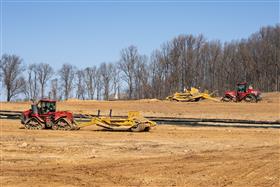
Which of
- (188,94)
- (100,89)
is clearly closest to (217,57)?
(100,89)

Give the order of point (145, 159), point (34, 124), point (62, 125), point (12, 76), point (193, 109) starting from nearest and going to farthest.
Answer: point (145, 159), point (62, 125), point (34, 124), point (193, 109), point (12, 76)

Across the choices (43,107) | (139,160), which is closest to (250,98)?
(43,107)

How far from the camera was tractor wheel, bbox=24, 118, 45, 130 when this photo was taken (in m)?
31.8

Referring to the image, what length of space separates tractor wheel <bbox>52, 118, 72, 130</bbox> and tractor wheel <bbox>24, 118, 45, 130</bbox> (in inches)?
34.0

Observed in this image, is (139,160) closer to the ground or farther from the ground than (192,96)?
closer to the ground

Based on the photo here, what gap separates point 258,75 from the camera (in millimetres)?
103375

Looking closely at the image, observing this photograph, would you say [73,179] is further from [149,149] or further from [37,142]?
[37,142]

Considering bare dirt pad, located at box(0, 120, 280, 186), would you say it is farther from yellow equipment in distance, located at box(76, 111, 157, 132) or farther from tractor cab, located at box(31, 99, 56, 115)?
tractor cab, located at box(31, 99, 56, 115)

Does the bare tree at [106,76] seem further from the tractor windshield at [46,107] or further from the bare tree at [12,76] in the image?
the tractor windshield at [46,107]

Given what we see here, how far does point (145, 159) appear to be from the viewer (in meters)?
18.3

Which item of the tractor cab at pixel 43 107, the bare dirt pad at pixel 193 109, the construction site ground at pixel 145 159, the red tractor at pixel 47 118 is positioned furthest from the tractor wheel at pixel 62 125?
the bare dirt pad at pixel 193 109

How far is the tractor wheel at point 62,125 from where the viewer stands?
31.4m

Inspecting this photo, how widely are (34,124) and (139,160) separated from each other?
15460 mm

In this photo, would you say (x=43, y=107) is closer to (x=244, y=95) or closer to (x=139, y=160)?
(x=139, y=160)
